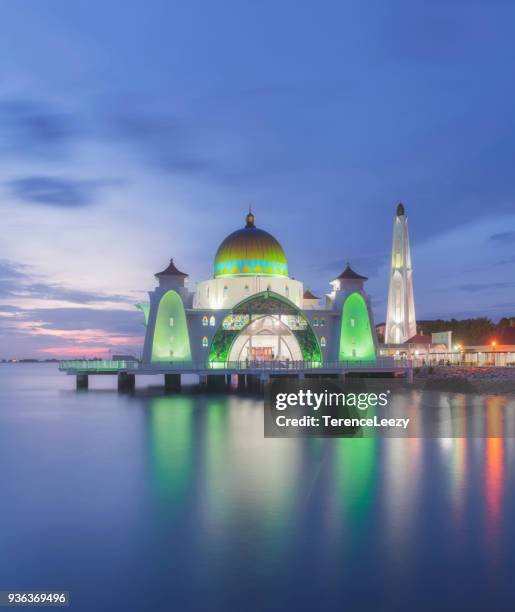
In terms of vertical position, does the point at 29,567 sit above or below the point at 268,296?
below

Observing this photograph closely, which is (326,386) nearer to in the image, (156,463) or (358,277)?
(358,277)

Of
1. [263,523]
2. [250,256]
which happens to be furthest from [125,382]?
[263,523]

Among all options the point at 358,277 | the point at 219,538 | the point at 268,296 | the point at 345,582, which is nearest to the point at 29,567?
the point at 219,538

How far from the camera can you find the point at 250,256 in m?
44.5

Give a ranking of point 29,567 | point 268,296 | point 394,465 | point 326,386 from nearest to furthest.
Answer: point 29,567 → point 394,465 → point 326,386 → point 268,296

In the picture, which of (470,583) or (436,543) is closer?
(470,583)

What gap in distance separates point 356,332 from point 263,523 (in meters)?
32.0

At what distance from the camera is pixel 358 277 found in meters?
43.3

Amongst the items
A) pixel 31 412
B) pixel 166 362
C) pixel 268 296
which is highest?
pixel 268 296

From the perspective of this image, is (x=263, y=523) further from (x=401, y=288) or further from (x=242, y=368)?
(x=401, y=288)

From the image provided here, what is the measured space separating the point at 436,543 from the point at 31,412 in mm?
27317

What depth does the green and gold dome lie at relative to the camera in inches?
1747

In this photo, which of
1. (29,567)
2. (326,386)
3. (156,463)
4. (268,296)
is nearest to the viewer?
(29,567)

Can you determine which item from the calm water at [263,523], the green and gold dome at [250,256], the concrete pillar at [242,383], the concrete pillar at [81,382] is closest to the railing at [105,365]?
the concrete pillar at [81,382]
